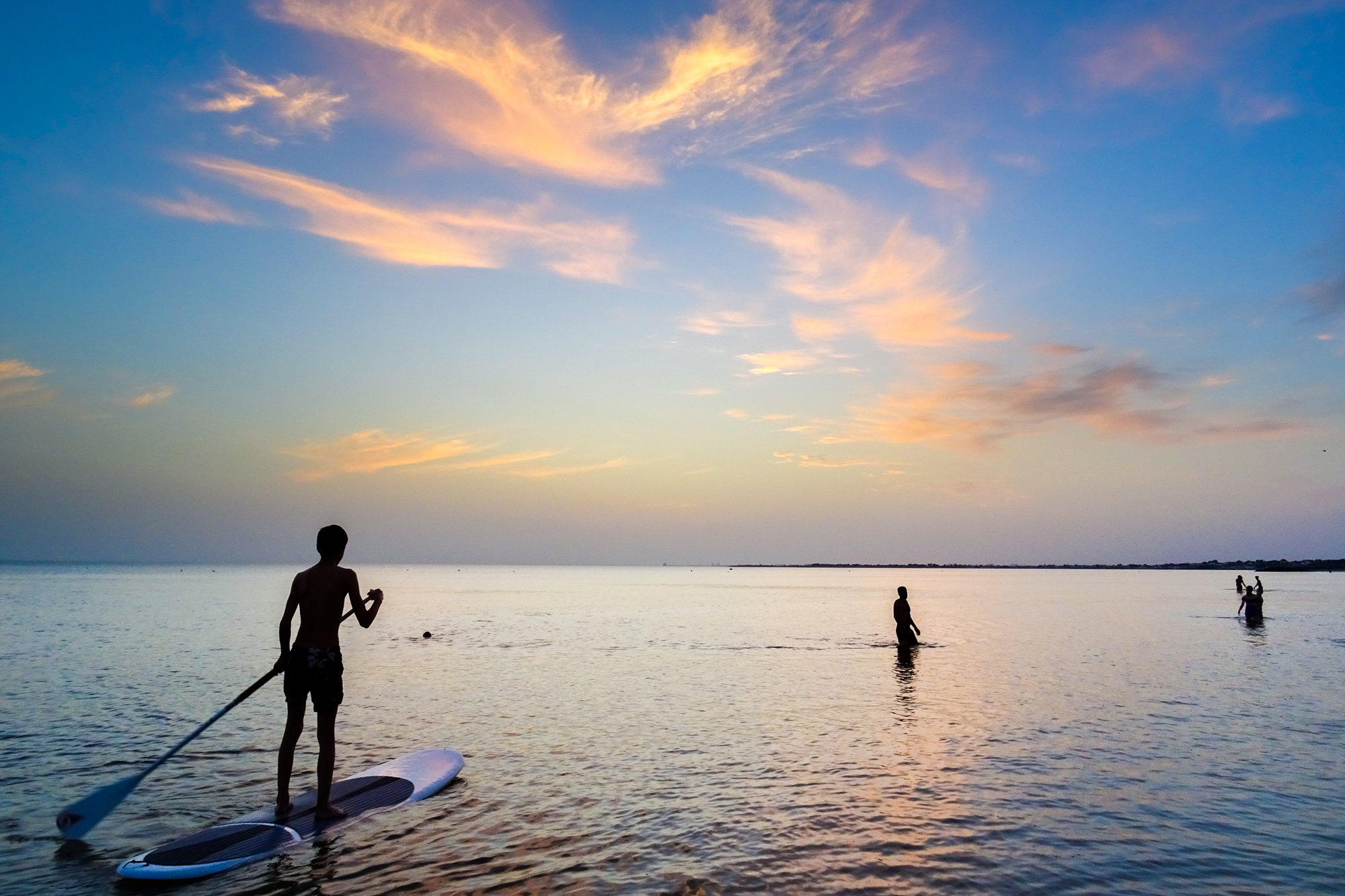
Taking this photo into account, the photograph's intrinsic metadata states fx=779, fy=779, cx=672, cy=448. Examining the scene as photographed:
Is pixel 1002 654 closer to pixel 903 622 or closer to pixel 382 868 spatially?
pixel 903 622

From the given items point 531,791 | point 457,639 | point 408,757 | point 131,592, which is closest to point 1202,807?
point 531,791

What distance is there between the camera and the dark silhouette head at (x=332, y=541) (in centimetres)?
1063

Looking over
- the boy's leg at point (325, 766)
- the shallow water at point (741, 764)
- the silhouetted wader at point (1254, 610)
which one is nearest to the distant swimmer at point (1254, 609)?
the silhouetted wader at point (1254, 610)

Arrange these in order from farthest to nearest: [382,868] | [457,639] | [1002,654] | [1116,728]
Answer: [457,639] < [1002,654] < [1116,728] < [382,868]

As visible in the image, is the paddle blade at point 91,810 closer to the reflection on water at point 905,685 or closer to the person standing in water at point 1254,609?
→ the reflection on water at point 905,685

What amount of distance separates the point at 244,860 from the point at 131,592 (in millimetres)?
109645

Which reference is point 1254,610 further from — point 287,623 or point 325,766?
point 287,623

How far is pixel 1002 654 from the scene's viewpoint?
3353 cm

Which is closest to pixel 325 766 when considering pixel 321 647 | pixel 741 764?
pixel 321 647

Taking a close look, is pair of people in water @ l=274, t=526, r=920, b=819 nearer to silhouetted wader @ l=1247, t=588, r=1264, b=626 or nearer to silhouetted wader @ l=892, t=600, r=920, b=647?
silhouetted wader @ l=892, t=600, r=920, b=647

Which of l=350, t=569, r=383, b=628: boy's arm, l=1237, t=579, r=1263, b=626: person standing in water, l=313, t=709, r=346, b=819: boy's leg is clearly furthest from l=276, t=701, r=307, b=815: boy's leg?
l=1237, t=579, r=1263, b=626: person standing in water

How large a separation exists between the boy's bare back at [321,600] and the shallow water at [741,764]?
270 cm

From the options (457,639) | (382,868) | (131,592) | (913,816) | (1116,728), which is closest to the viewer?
(382,868)

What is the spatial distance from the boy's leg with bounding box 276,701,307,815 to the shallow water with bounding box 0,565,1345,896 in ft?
4.10
